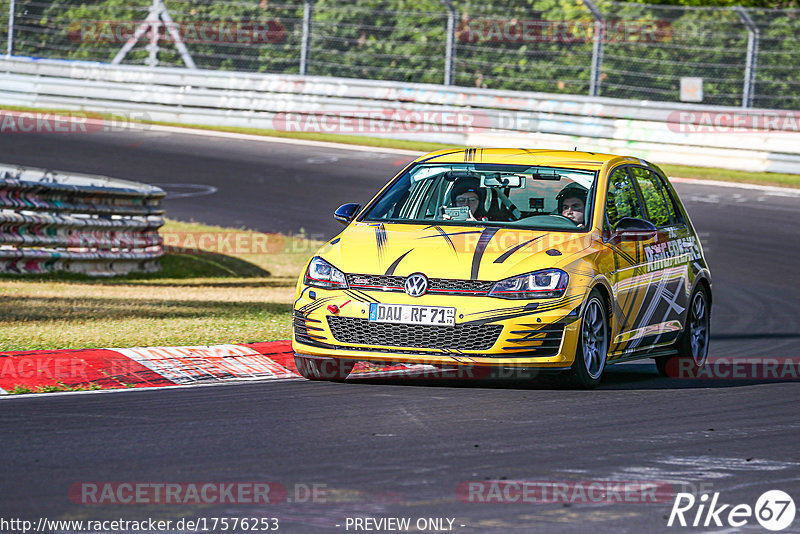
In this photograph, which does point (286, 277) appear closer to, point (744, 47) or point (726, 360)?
point (726, 360)

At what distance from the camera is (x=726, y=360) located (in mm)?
11078

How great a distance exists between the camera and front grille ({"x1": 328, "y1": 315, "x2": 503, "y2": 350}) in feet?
27.6

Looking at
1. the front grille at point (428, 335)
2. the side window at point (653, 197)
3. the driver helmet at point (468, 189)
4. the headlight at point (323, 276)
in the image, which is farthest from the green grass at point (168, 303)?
the side window at point (653, 197)

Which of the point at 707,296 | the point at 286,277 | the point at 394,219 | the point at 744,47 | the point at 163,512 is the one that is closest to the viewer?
the point at 163,512

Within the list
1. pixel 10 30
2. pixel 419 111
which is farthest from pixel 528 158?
pixel 10 30

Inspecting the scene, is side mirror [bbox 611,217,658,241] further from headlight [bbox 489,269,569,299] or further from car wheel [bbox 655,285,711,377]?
car wheel [bbox 655,285,711,377]

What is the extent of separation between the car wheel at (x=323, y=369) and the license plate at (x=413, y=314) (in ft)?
2.29

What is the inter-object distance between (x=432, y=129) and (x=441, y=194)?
17396 millimetres

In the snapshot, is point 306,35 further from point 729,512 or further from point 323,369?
point 729,512

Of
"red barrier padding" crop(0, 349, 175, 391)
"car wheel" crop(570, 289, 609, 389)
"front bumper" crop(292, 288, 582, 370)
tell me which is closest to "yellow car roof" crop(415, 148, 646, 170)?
"car wheel" crop(570, 289, 609, 389)

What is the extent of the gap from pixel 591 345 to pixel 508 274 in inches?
32.6

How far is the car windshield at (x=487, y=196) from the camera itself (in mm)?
9517

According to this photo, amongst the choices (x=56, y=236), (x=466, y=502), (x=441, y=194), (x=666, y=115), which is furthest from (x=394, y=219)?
(x=666, y=115)

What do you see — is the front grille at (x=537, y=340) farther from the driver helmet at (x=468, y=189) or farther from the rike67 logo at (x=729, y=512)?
the rike67 logo at (x=729, y=512)
